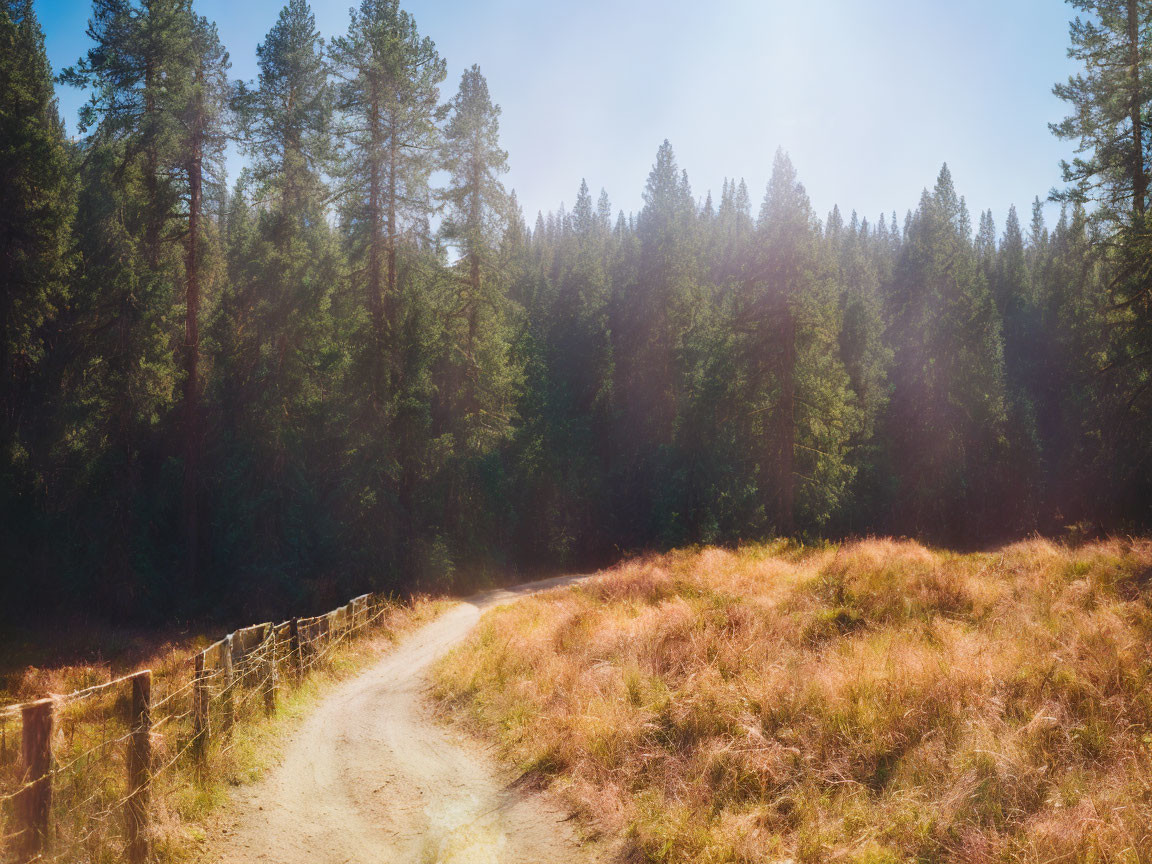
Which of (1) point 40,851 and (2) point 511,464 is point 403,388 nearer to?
(2) point 511,464

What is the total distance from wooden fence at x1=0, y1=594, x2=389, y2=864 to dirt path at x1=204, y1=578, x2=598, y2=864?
0.93 metres

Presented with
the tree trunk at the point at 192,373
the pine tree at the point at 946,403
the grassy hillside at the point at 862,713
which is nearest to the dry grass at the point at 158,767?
the grassy hillside at the point at 862,713

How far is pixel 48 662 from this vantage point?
19.2m

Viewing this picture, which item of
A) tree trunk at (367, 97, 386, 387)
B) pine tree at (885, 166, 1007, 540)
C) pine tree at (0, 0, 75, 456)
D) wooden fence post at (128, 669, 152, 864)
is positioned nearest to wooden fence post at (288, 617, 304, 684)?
wooden fence post at (128, 669, 152, 864)

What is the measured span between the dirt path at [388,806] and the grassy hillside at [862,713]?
0.68 meters

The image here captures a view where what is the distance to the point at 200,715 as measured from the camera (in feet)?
27.1

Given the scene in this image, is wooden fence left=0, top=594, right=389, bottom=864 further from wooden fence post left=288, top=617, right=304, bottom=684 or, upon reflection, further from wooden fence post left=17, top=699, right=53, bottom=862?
wooden fence post left=288, top=617, right=304, bottom=684

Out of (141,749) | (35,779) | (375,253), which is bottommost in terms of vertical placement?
(141,749)

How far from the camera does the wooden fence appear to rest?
5.20m

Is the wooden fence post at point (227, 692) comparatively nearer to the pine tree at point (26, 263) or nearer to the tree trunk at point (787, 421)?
the pine tree at point (26, 263)

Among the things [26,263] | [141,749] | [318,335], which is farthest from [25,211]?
[141,749]

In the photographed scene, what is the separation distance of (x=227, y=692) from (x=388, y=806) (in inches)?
130

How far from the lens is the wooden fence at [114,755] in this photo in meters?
5.20

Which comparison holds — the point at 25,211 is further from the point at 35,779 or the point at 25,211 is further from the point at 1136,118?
the point at 1136,118
